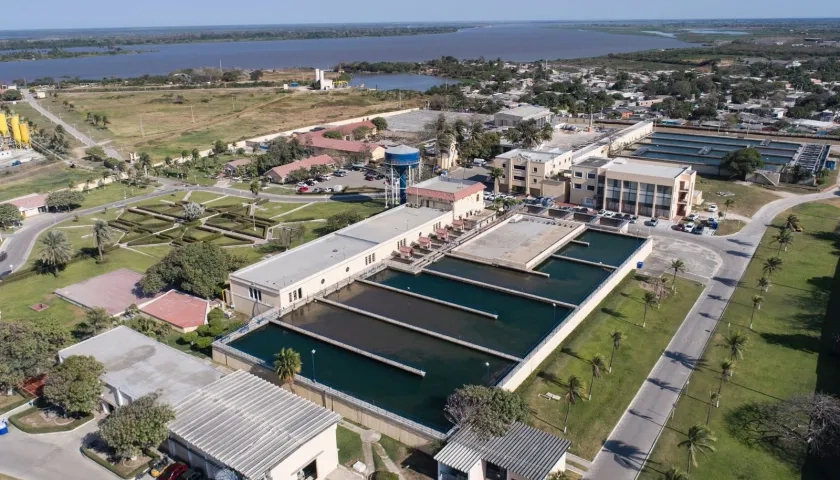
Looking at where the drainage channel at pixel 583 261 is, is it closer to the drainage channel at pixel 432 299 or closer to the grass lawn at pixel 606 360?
the grass lawn at pixel 606 360

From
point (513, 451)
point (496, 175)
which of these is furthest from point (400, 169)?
point (513, 451)

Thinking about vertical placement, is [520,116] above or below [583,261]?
above

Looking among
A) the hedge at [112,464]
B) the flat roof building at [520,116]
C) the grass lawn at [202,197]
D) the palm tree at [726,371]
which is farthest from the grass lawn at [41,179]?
the palm tree at [726,371]

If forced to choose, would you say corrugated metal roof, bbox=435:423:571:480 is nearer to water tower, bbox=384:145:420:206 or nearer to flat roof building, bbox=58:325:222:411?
flat roof building, bbox=58:325:222:411

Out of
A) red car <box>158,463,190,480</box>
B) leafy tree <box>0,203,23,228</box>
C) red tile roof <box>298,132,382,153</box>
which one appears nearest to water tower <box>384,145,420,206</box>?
red tile roof <box>298,132,382,153</box>

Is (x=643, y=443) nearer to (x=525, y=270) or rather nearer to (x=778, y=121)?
(x=525, y=270)

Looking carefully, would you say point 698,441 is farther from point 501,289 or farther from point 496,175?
point 496,175
